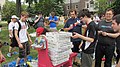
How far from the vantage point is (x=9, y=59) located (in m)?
8.10

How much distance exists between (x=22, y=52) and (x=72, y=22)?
171cm

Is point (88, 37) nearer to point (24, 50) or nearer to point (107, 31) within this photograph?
point (107, 31)

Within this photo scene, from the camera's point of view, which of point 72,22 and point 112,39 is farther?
point 72,22

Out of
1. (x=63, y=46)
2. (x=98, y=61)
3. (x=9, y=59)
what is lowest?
(x=9, y=59)

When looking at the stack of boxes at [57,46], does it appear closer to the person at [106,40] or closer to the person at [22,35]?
the person at [106,40]

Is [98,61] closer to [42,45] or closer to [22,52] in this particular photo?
[42,45]

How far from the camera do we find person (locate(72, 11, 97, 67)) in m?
4.99

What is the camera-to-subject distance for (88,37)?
5070 mm

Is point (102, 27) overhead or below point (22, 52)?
overhead

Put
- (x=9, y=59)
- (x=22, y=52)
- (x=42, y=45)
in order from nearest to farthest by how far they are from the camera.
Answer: (x=42, y=45) < (x=22, y=52) < (x=9, y=59)

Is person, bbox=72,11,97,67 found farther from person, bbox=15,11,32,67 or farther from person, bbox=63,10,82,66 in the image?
person, bbox=15,11,32,67

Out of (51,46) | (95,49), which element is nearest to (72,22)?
(95,49)

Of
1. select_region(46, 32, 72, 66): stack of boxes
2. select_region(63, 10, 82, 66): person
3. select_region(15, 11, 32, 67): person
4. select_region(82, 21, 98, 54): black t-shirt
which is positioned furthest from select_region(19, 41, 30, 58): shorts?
select_region(82, 21, 98, 54): black t-shirt

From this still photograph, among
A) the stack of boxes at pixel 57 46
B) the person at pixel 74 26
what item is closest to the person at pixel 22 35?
the person at pixel 74 26
